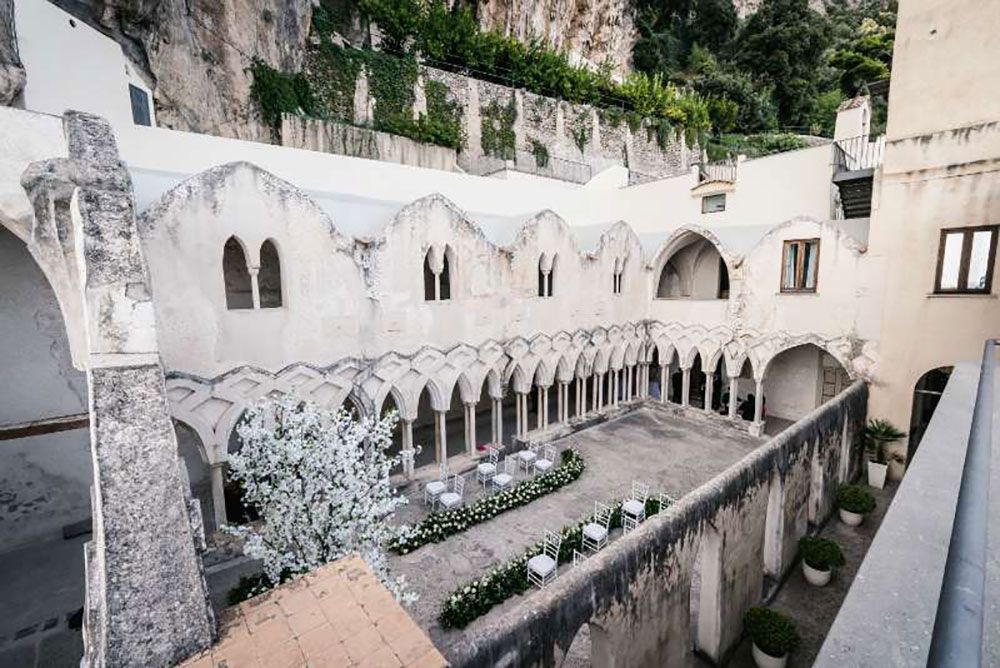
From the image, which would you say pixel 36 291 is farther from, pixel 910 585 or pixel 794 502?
pixel 794 502

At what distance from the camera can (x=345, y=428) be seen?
7.32 m

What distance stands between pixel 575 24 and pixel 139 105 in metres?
31.5

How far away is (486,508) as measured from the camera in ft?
33.5

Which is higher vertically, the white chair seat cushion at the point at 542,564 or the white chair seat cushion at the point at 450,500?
the white chair seat cushion at the point at 450,500

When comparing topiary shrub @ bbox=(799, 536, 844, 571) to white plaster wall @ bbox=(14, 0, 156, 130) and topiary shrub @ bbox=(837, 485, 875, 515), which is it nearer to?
topiary shrub @ bbox=(837, 485, 875, 515)

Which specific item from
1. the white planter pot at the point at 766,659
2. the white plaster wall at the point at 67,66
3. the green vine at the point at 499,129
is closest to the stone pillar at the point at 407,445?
the white planter pot at the point at 766,659

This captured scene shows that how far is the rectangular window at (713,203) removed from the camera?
1691 cm

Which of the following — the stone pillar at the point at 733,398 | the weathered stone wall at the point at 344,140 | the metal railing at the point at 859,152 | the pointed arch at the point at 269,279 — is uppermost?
the weathered stone wall at the point at 344,140

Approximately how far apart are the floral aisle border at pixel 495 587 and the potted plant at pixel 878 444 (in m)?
8.39

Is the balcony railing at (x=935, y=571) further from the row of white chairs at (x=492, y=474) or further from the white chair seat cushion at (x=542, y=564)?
the row of white chairs at (x=492, y=474)

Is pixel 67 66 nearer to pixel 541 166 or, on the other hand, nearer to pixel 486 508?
pixel 486 508

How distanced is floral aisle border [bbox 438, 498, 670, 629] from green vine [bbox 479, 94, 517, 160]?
21.4 m

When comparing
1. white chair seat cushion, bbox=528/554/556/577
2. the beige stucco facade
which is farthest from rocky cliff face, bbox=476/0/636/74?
white chair seat cushion, bbox=528/554/556/577

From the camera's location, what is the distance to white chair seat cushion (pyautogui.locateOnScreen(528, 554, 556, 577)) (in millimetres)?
7910
